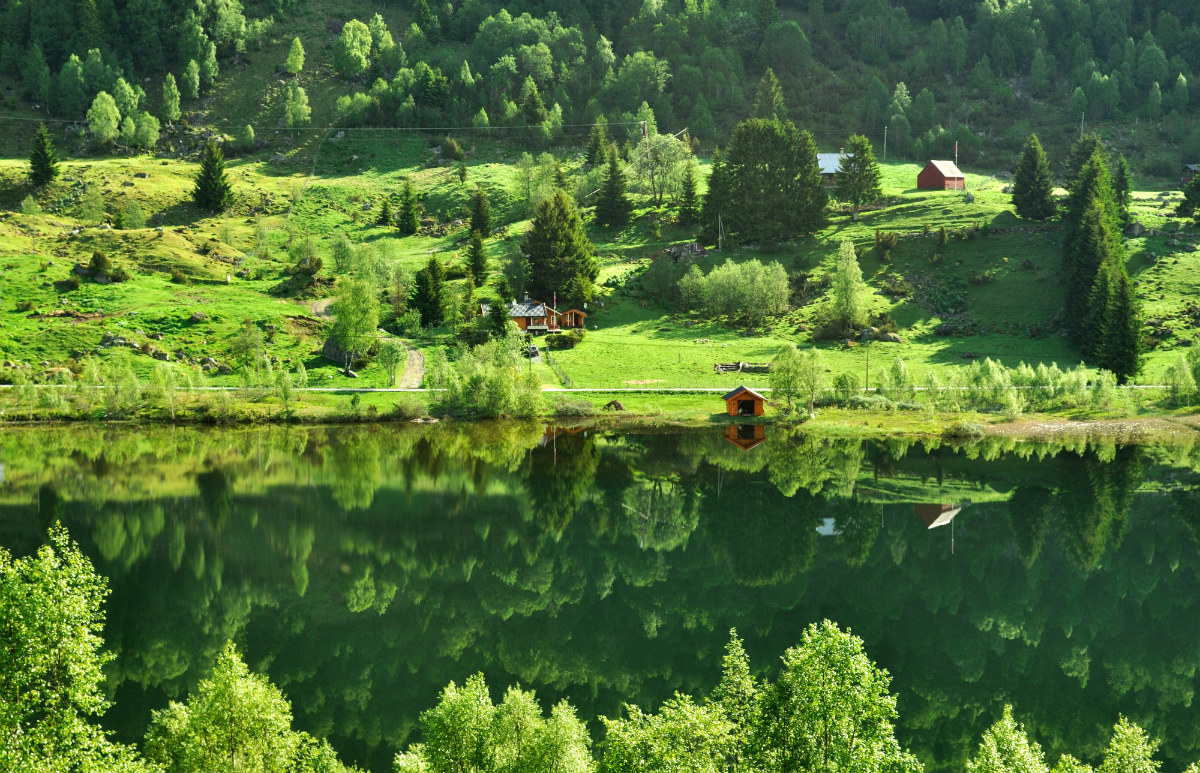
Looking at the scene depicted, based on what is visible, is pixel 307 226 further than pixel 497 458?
Yes

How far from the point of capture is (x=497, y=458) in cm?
7094

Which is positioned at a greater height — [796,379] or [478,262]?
[478,262]

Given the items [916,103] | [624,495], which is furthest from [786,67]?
[624,495]

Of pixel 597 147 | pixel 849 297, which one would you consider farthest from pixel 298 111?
pixel 849 297

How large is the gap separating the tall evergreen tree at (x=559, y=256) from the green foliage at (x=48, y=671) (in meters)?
86.5

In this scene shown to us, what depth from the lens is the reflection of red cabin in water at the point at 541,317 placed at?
347 feet

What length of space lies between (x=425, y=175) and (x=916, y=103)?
86245 mm

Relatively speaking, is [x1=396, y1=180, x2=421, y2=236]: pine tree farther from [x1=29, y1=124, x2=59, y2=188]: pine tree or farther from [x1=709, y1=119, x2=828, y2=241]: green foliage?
[x1=29, y1=124, x2=59, y2=188]: pine tree

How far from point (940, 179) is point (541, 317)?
68.4m

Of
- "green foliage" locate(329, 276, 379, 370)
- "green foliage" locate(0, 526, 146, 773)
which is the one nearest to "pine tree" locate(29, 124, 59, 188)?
"green foliage" locate(329, 276, 379, 370)

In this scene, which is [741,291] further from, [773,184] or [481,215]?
[481,215]

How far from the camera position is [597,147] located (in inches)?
6029

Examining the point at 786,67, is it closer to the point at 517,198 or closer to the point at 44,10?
the point at 517,198

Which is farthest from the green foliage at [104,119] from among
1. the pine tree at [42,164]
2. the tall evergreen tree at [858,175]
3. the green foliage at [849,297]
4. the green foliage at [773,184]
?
the green foliage at [849,297]
